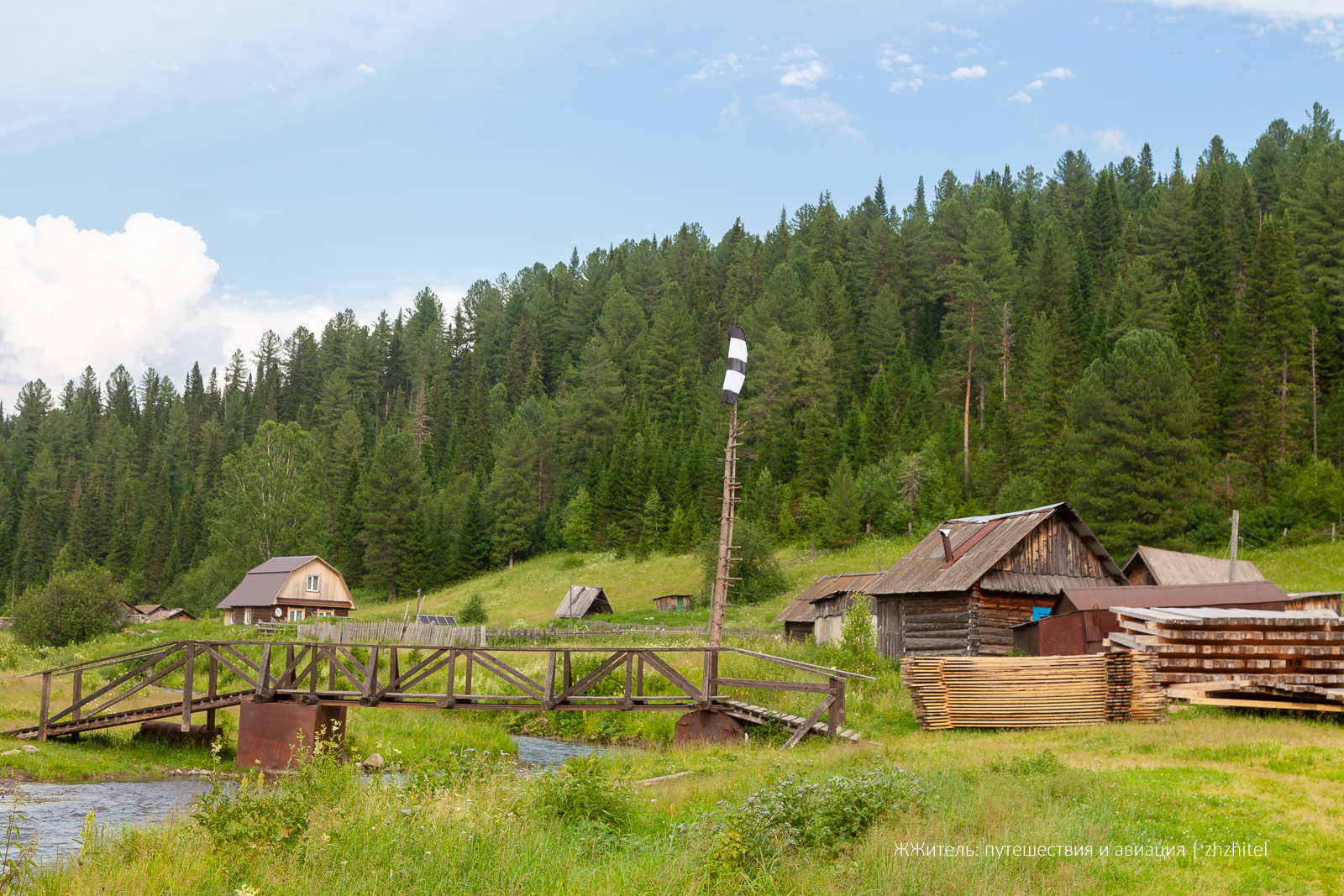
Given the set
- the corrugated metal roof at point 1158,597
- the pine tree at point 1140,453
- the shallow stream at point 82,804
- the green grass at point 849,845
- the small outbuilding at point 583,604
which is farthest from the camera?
the small outbuilding at point 583,604

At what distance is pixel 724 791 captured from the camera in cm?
1327

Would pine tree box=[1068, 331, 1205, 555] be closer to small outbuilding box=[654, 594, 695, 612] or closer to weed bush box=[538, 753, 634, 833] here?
small outbuilding box=[654, 594, 695, 612]

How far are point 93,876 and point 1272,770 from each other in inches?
591

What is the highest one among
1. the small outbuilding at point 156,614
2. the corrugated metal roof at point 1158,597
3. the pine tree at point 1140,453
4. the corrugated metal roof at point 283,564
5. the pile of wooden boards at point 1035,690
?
the pine tree at point 1140,453

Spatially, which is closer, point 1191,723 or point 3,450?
→ point 1191,723

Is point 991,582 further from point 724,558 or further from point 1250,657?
point 1250,657

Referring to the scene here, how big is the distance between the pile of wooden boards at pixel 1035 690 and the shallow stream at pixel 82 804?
29.1 ft

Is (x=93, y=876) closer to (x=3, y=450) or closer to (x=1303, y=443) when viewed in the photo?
(x=1303, y=443)

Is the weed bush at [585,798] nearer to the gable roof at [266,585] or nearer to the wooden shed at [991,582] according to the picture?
the wooden shed at [991,582]

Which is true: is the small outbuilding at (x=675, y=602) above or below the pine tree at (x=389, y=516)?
below

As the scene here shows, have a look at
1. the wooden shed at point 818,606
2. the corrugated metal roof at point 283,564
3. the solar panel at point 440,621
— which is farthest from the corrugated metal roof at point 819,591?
the corrugated metal roof at point 283,564

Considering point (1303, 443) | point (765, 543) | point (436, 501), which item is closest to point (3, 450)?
point (436, 501)

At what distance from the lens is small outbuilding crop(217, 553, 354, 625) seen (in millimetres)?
65562

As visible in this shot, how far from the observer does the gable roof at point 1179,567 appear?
38.9 m
